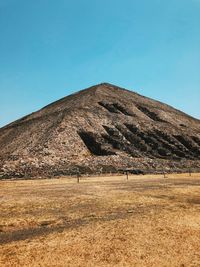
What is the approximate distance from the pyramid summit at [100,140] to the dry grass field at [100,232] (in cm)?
2499

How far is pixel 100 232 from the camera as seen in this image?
13.3m

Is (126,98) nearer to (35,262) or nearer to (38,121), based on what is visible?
(38,121)

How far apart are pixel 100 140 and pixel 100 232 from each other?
1849 inches

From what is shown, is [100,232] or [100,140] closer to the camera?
[100,232]

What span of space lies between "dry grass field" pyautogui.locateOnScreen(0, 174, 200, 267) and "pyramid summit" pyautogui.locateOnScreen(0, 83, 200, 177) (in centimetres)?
2499

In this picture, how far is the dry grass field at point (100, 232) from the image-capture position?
10.2m

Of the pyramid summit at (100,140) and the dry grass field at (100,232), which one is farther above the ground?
the pyramid summit at (100,140)

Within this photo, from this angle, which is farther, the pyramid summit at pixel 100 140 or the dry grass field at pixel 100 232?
the pyramid summit at pixel 100 140

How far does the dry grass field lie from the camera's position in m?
10.2

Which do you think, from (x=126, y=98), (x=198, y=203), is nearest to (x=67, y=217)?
(x=198, y=203)

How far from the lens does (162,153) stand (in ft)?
210

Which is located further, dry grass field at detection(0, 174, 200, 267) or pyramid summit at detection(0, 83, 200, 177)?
pyramid summit at detection(0, 83, 200, 177)

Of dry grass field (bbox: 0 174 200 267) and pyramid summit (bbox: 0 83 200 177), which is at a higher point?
pyramid summit (bbox: 0 83 200 177)

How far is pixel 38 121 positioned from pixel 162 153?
27.5 meters
